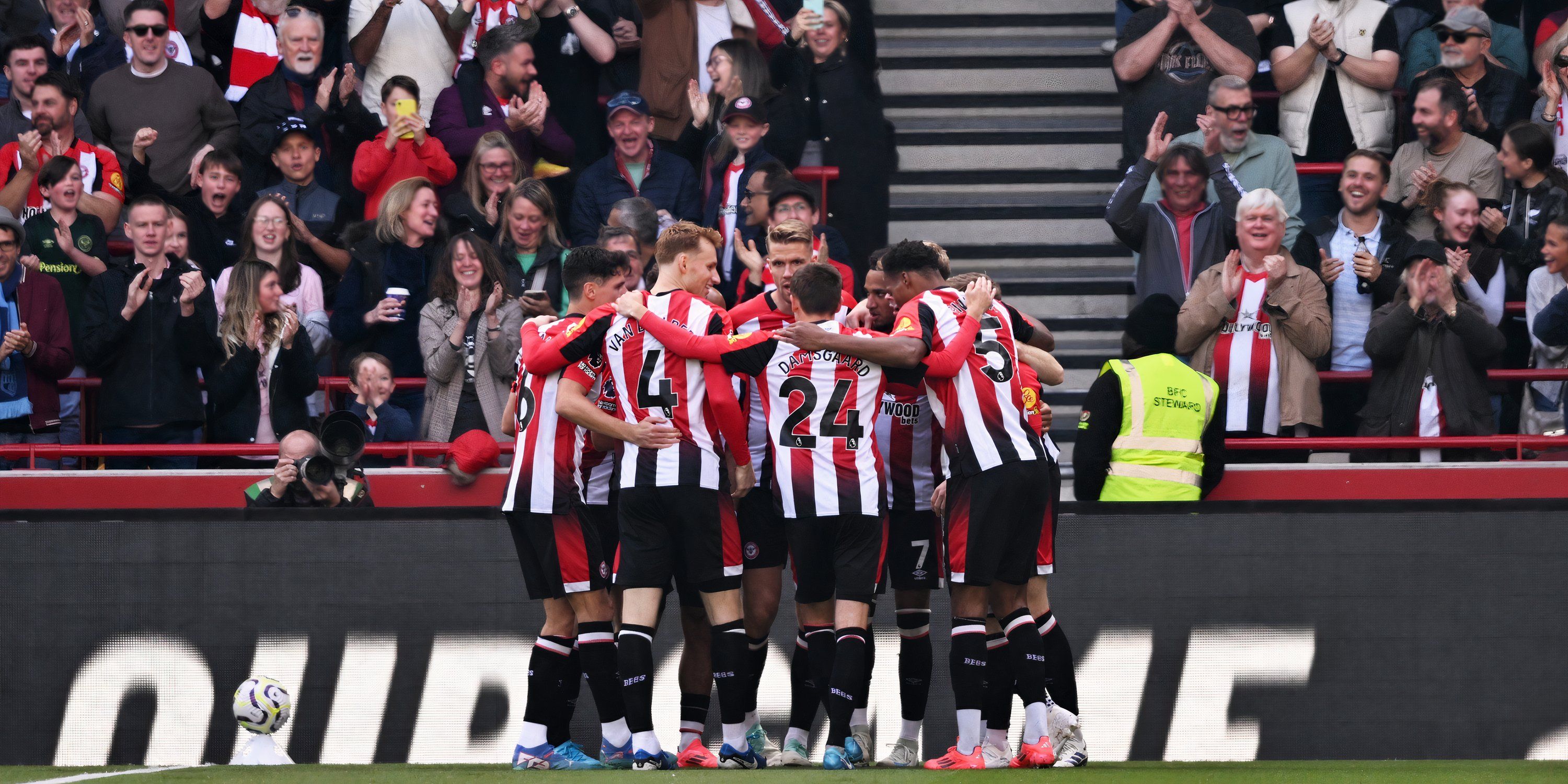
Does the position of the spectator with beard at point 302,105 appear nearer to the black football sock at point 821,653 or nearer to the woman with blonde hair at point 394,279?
the woman with blonde hair at point 394,279

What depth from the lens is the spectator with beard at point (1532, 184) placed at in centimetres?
1017

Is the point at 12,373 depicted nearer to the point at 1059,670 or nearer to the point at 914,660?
the point at 914,660

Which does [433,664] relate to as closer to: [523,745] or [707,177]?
[523,745]

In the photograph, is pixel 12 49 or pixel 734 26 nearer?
pixel 12 49

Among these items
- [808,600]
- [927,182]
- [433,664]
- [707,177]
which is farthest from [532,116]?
[808,600]

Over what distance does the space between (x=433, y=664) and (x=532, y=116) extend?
4.09 m

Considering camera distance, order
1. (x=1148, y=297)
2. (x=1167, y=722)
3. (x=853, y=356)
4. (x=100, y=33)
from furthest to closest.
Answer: (x=100, y=33) < (x=1148, y=297) < (x=1167, y=722) < (x=853, y=356)

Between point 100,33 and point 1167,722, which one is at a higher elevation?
point 100,33

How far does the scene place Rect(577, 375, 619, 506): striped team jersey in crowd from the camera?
7.33 meters

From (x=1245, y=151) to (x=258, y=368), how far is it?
609 cm

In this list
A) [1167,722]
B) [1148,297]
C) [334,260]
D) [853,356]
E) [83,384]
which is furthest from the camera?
[334,260]

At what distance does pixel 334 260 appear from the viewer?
34.4ft

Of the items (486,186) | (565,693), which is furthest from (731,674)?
(486,186)

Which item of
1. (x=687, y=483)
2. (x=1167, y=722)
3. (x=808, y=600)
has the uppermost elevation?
(x=687, y=483)
